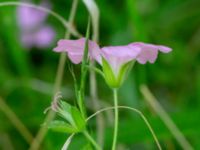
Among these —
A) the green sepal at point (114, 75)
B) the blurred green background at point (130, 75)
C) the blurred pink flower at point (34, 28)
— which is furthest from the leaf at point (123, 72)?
the blurred pink flower at point (34, 28)

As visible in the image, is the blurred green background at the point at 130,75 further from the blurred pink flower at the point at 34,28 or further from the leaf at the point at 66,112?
the leaf at the point at 66,112

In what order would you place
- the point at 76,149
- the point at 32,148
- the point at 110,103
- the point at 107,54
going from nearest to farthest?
the point at 107,54, the point at 76,149, the point at 32,148, the point at 110,103

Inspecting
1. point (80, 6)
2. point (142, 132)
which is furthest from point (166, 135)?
point (80, 6)

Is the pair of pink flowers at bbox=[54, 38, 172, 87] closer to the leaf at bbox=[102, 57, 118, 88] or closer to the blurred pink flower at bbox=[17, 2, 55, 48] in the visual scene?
the leaf at bbox=[102, 57, 118, 88]

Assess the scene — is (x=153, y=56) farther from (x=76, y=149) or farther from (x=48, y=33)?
(x=48, y=33)

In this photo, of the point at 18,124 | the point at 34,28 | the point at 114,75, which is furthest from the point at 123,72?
the point at 34,28

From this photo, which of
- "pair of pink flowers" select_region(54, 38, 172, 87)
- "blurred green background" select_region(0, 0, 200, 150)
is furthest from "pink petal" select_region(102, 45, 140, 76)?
"blurred green background" select_region(0, 0, 200, 150)

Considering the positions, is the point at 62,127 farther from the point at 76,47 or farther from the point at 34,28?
the point at 34,28
